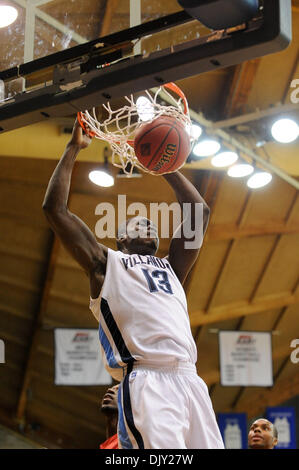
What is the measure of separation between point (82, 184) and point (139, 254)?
289 inches

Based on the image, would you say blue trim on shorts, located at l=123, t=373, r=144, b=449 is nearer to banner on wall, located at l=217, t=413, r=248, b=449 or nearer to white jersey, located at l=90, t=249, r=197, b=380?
white jersey, located at l=90, t=249, r=197, b=380

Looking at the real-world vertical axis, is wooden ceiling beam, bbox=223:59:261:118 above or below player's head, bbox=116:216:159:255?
above

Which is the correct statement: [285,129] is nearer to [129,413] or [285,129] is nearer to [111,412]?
[111,412]

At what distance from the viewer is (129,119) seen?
4.57m

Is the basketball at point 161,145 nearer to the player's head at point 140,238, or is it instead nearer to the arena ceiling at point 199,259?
the player's head at point 140,238

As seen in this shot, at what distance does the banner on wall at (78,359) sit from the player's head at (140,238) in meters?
9.08

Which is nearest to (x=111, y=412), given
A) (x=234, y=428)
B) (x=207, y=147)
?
(x=207, y=147)

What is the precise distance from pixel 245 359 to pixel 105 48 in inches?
410

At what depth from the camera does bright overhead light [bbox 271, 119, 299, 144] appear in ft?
30.5

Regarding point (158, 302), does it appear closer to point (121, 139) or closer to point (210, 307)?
point (121, 139)

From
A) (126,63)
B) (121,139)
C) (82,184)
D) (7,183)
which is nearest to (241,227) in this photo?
(82,184)

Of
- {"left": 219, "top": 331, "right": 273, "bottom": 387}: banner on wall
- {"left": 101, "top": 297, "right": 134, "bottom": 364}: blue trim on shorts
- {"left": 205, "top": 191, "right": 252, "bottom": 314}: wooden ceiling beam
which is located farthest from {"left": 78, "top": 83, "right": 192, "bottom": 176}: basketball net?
{"left": 219, "top": 331, "right": 273, "bottom": 387}: banner on wall

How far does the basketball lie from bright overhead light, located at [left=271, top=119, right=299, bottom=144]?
5.30m

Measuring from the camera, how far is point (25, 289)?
14.0 metres
